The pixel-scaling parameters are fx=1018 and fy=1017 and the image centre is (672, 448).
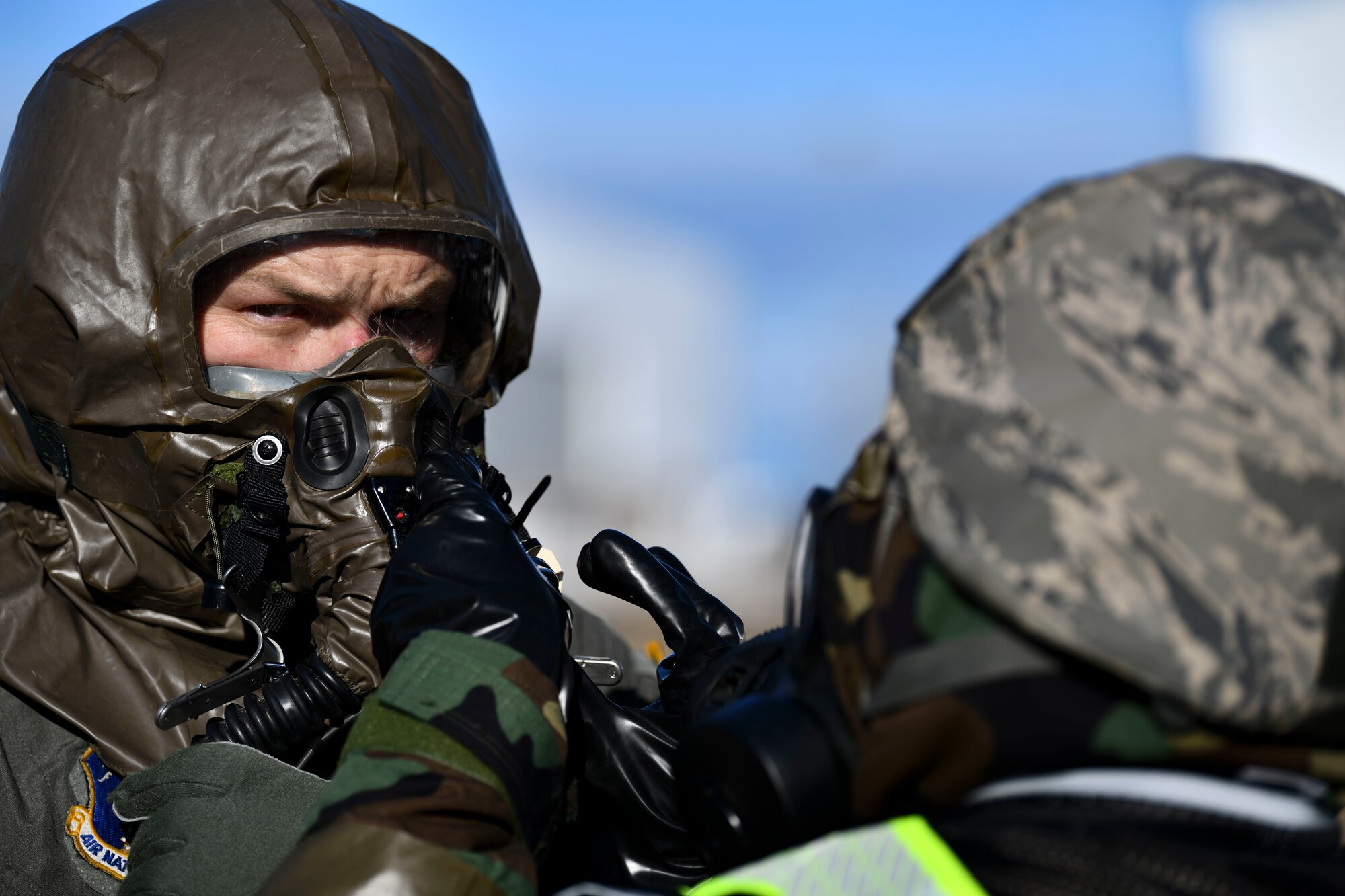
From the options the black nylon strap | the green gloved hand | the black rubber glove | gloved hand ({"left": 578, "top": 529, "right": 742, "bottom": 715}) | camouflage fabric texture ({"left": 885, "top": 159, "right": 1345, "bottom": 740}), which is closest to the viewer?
camouflage fabric texture ({"left": 885, "top": 159, "right": 1345, "bottom": 740})

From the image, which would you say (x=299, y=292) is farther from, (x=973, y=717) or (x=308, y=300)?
(x=973, y=717)

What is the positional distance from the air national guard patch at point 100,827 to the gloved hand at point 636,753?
2.19 feet

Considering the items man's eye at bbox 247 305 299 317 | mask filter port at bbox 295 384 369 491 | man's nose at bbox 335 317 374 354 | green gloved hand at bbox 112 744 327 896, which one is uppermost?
man's eye at bbox 247 305 299 317

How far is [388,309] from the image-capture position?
6.15 feet

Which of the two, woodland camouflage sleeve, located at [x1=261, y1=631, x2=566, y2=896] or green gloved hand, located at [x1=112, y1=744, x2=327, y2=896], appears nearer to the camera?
woodland camouflage sleeve, located at [x1=261, y1=631, x2=566, y2=896]

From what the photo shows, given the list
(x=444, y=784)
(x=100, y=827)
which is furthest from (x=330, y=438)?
(x=444, y=784)

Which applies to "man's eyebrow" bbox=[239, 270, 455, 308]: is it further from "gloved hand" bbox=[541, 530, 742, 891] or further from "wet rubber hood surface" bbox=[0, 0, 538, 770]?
"gloved hand" bbox=[541, 530, 742, 891]

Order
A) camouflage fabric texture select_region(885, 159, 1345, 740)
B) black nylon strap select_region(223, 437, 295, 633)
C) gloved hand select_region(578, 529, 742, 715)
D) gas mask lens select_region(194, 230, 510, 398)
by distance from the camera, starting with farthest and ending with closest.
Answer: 1. gas mask lens select_region(194, 230, 510, 398)
2. black nylon strap select_region(223, 437, 295, 633)
3. gloved hand select_region(578, 529, 742, 715)
4. camouflage fabric texture select_region(885, 159, 1345, 740)

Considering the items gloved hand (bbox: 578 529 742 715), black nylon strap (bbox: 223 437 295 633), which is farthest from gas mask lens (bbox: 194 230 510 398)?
gloved hand (bbox: 578 529 742 715)

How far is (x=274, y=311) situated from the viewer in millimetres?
1803

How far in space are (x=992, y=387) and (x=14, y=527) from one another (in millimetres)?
1864

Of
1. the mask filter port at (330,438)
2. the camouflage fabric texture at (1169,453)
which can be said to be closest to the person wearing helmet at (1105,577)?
the camouflage fabric texture at (1169,453)

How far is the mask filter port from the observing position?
63.7 inches

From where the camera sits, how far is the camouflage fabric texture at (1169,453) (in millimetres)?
671
